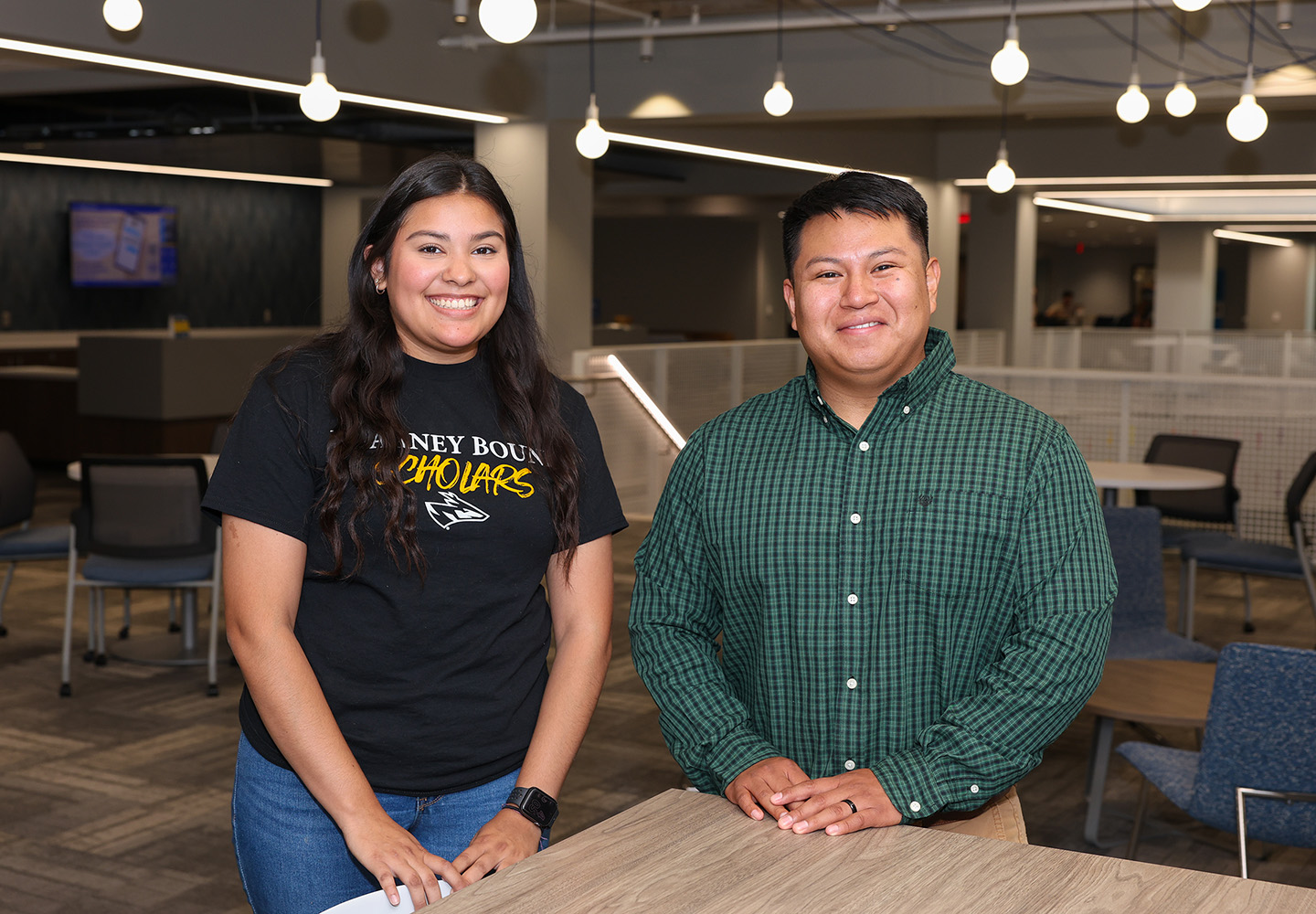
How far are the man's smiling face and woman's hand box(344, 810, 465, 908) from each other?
78 cm

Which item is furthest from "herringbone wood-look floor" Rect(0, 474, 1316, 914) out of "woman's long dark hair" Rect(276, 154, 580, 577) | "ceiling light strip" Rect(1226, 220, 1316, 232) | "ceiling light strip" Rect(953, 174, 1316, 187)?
"ceiling light strip" Rect(1226, 220, 1316, 232)

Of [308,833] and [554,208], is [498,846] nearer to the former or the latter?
[308,833]

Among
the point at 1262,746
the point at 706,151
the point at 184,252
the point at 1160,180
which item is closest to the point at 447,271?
the point at 1262,746

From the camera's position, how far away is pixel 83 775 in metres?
4.26

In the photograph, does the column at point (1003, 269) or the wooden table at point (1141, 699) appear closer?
the wooden table at point (1141, 699)

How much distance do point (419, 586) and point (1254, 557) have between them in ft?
16.2

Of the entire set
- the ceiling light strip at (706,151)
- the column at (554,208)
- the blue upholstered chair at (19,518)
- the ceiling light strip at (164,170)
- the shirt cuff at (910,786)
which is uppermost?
the ceiling light strip at (164,170)

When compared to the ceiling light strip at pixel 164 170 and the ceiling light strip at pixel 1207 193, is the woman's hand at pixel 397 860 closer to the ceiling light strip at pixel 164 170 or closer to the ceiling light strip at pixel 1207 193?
the ceiling light strip at pixel 164 170

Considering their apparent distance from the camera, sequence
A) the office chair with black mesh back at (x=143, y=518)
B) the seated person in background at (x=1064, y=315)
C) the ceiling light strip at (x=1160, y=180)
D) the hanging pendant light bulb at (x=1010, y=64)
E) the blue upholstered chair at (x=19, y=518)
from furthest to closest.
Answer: the seated person in background at (x=1064, y=315) < the ceiling light strip at (x=1160, y=180) < the blue upholstered chair at (x=19, y=518) < the hanging pendant light bulb at (x=1010, y=64) < the office chair with black mesh back at (x=143, y=518)

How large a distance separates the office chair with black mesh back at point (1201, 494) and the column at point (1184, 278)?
41.2 ft

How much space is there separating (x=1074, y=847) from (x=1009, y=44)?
128 inches

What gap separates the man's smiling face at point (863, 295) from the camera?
164 cm

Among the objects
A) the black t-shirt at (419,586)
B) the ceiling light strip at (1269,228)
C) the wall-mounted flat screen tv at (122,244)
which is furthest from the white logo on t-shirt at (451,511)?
the ceiling light strip at (1269,228)

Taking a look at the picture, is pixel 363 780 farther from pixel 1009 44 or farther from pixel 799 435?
pixel 1009 44
